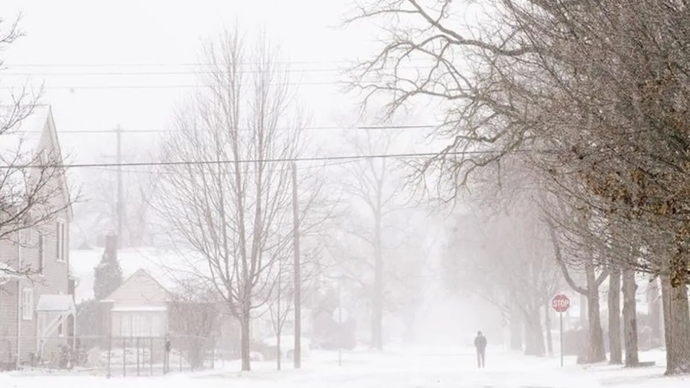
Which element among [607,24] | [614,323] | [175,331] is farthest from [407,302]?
[607,24]

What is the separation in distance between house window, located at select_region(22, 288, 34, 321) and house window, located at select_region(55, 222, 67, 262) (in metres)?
3.70

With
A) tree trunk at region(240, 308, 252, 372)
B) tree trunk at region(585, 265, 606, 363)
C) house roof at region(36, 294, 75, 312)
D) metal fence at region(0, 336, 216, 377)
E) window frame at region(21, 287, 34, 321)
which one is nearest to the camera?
tree trunk at region(240, 308, 252, 372)

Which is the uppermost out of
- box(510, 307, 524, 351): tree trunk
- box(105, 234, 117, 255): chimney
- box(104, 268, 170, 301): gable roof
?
box(105, 234, 117, 255): chimney

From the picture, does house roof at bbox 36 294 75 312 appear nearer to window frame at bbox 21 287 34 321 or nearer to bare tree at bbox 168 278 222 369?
window frame at bbox 21 287 34 321

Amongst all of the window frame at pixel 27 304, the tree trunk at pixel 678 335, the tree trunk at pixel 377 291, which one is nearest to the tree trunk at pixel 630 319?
the tree trunk at pixel 678 335

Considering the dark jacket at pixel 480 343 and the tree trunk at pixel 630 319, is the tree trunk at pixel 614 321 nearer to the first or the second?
the tree trunk at pixel 630 319

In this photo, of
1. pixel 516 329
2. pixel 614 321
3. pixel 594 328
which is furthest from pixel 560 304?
pixel 516 329

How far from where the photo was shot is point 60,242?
53.8 meters

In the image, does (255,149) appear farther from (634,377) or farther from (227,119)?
(634,377)

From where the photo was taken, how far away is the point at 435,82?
3095 centimetres

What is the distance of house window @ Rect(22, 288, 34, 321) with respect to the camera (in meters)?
48.7

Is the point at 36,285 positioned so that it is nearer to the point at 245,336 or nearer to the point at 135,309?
the point at 245,336

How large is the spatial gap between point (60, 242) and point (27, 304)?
16.4ft

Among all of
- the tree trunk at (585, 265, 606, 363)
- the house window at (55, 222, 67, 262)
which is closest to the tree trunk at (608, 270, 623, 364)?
the tree trunk at (585, 265, 606, 363)
